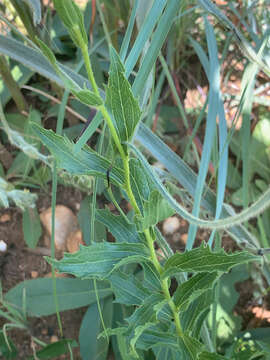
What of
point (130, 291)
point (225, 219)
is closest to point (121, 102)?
point (225, 219)

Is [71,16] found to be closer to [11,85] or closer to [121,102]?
[121,102]

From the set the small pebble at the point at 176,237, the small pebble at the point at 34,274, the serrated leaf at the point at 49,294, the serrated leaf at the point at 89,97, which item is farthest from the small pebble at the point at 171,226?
the serrated leaf at the point at 89,97

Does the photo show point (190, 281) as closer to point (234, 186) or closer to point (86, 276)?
point (86, 276)

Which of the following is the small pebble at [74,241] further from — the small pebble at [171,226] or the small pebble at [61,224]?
the small pebble at [171,226]

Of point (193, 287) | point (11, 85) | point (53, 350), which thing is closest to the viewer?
point (193, 287)

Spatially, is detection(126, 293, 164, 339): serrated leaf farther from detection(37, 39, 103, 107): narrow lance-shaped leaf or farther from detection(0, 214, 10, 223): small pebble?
detection(0, 214, 10, 223): small pebble

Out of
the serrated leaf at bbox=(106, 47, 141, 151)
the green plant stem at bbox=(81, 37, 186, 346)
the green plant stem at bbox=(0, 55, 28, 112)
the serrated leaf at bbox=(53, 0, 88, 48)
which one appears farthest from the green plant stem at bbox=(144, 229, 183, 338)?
the green plant stem at bbox=(0, 55, 28, 112)

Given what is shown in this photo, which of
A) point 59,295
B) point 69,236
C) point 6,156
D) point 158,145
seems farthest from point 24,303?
point 158,145
